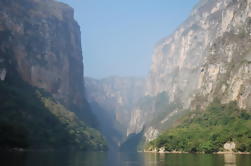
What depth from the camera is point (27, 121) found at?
182 metres

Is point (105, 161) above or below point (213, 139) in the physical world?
below

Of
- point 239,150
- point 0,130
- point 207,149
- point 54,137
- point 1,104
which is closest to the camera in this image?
point 0,130

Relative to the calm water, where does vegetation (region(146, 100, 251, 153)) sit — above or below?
above

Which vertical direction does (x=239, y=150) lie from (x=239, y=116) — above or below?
below

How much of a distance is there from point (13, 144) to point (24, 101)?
7210 centimetres

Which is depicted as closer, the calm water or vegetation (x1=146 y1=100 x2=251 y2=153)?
the calm water

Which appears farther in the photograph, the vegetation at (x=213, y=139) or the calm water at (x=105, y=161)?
the vegetation at (x=213, y=139)

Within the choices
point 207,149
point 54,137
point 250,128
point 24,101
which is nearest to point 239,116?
point 250,128

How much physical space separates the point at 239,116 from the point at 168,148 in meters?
44.0

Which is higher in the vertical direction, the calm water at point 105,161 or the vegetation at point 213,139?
the vegetation at point 213,139

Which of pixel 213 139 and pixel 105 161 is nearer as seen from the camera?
pixel 105 161

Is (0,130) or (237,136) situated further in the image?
(237,136)

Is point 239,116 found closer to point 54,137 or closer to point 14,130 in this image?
point 54,137

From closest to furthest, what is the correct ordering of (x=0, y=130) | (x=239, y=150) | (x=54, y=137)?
(x=0, y=130) < (x=239, y=150) < (x=54, y=137)
